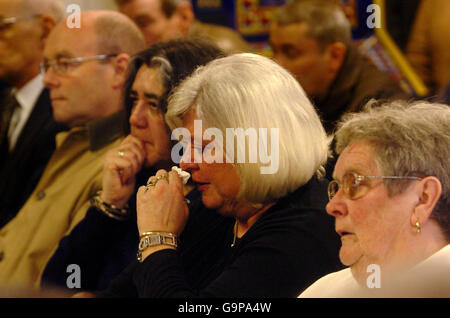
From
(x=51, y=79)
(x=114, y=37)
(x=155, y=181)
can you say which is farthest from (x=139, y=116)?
(x=51, y=79)

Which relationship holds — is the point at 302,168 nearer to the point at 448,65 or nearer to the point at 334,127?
the point at 334,127

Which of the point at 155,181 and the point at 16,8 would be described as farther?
the point at 16,8

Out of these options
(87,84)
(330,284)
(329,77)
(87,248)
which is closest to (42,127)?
(87,84)

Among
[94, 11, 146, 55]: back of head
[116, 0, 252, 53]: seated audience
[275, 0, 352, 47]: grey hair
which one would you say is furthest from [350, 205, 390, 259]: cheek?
[116, 0, 252, 53]: seated audience

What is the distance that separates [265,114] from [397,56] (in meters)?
1.54

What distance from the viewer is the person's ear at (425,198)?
4.43 ft

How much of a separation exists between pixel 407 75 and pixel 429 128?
155cm

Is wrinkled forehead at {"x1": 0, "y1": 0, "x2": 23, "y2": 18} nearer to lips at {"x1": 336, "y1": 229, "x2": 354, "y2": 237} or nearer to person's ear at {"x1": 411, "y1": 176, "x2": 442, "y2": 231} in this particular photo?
lips at {"x1": 336, "y1": 229, "x2": 354, "y2": 237}

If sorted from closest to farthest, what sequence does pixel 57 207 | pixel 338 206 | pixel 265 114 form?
pixel 338 206, pixel 265 114, pixel 57 207

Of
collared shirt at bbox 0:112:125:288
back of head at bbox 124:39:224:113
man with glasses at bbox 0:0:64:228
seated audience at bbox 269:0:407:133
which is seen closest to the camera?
back of head at bbox 124:39:224:113

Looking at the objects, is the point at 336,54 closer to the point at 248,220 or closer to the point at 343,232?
the point at 248,220

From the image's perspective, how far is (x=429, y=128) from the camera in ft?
4.60

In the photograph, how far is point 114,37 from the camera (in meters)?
2.40

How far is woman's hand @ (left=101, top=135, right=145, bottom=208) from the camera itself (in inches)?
83.0
